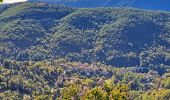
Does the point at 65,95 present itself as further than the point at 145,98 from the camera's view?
No

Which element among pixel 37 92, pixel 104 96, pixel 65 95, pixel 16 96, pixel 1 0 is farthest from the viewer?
pixel 37 92

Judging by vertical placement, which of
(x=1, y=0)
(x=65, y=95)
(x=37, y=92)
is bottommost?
(x=37, y=92)

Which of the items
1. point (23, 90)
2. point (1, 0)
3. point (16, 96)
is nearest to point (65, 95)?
point (1, 0)

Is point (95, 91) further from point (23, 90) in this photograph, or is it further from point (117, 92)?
point (23, 90)

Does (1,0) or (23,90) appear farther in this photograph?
(23,90)

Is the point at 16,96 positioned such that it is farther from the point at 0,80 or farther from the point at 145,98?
the point at 145,98

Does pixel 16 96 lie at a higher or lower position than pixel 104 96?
lower

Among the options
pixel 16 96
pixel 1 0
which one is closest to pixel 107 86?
pixel 1 0

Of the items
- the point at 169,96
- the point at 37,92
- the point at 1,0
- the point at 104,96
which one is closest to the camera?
the point at 1,0

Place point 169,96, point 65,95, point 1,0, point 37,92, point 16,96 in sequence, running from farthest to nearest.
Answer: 1. point 37,92
2. point 16,96
3. point 169,96
4. point 65,95
5. point 1,0
